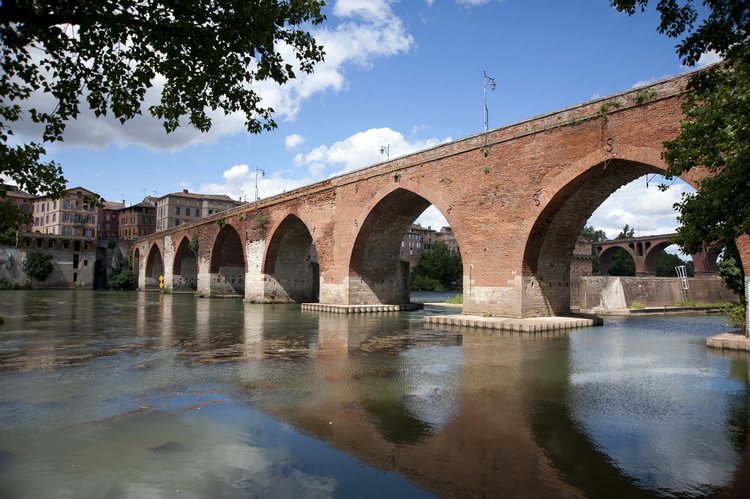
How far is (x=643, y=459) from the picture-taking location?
4.52m

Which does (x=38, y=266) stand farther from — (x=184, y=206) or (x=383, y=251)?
(x=383, y=251)

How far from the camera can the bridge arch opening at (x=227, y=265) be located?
35094 mm

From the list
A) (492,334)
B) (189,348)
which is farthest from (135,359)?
(492,334)

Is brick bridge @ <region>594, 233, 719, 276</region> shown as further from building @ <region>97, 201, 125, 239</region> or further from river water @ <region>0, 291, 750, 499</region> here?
building @ <region>97, 201, 125, 239</region>

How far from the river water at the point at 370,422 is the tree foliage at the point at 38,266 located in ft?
173

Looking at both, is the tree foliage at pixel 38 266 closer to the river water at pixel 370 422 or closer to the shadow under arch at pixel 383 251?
the shadow under arch at pixel 383 251

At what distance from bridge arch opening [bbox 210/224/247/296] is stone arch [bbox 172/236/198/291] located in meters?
8.44

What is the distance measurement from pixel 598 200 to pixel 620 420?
11.1 metres

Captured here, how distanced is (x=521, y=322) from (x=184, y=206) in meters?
69.6

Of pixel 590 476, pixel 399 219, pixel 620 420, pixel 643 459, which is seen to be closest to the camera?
pixel 590 476

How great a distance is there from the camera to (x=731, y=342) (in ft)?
35.9

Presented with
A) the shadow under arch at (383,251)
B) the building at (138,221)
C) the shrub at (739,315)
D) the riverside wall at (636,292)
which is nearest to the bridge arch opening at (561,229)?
the shrub at (739,315)

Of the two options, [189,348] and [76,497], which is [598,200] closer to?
[189,348]

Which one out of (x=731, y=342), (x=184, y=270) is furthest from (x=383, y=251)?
(x=184, y=270)
